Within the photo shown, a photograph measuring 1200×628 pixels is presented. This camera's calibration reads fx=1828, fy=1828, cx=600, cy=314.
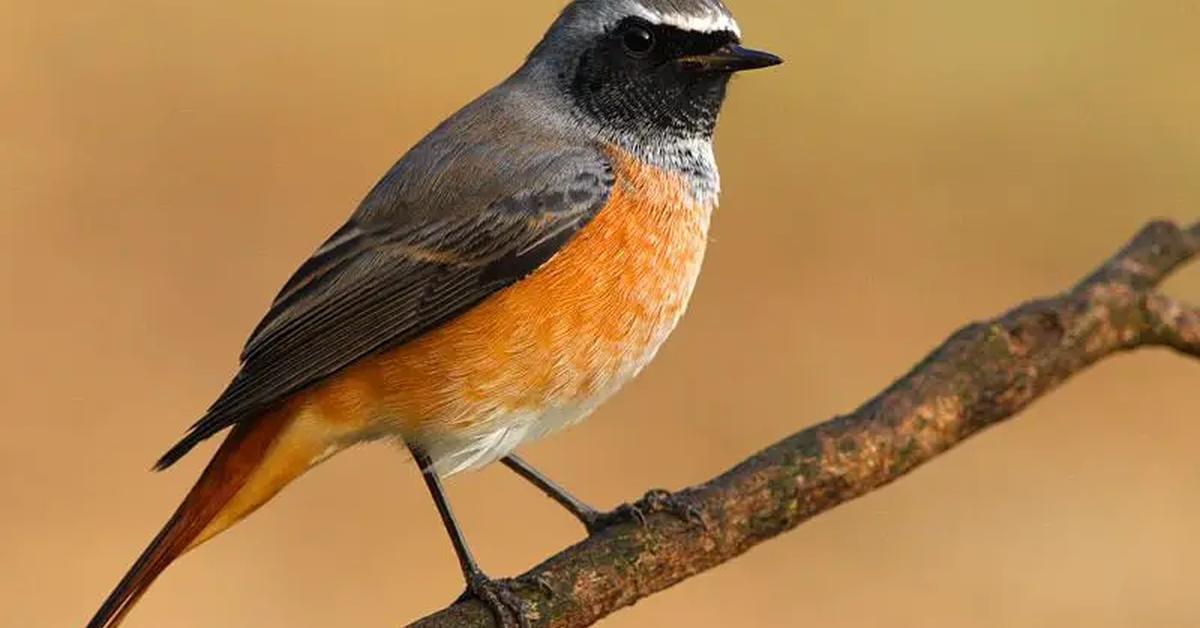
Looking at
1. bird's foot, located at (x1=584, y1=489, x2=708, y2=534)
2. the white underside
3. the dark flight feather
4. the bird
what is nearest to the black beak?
the bird

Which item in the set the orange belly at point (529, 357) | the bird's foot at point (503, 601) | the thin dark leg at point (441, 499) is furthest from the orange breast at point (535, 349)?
the bird's foot at point (503, 601)

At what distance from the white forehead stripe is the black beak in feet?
0.21

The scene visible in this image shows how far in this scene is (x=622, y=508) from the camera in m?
4.77

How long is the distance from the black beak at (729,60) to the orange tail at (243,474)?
1377 mm

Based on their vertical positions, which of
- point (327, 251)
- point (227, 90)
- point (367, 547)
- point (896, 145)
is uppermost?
point (227, 90)

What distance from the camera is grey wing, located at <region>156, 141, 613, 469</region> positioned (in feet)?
15.0

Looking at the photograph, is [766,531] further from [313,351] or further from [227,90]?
[227,90]

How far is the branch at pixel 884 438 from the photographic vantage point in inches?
169

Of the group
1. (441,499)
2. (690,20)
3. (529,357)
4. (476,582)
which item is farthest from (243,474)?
(690,20)

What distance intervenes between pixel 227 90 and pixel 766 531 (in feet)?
20.3

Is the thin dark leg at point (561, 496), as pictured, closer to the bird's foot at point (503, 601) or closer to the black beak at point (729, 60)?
the bird's foot at point (503, 601)

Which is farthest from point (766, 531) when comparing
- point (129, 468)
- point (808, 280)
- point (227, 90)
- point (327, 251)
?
point (227, 90)

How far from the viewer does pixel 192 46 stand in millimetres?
10234

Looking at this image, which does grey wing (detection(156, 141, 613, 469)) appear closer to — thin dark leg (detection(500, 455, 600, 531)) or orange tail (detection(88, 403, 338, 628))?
Answer: orange tail (detection(88, 403, 338, 628))
